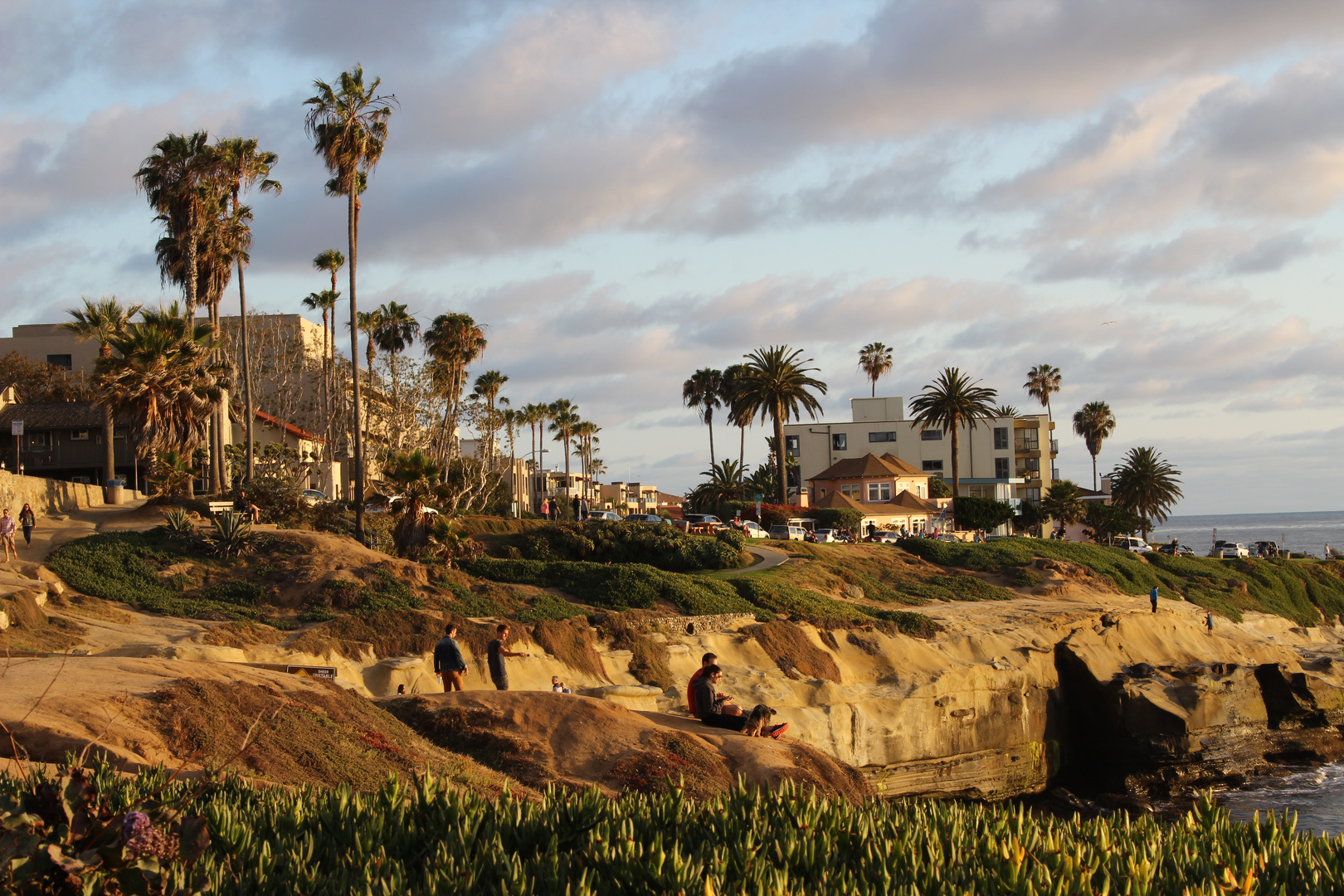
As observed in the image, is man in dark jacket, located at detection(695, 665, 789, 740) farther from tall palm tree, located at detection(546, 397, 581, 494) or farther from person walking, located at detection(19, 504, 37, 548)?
tall palm tree, located at detection(546, 397, 581, 494)

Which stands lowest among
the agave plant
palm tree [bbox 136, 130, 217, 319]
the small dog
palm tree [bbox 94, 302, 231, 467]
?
the small dog

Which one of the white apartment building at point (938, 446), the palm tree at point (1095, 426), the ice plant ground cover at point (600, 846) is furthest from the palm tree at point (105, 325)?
the palm tree at point (1095, 426)

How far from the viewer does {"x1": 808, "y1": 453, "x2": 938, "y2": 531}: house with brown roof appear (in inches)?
3086

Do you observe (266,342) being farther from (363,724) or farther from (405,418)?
(363,724)

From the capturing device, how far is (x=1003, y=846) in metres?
6.77

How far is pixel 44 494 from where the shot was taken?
36.9m

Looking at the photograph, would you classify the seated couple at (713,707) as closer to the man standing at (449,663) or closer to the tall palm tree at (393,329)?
the man standing at (449,663)

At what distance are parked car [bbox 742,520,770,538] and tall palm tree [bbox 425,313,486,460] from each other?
17.9 m

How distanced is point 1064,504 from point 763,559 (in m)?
41.6

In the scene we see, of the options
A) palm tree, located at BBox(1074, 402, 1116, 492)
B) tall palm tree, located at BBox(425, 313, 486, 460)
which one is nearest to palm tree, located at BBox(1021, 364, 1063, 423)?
palm tree, located at BBox(1074, 402, 1116, 492)

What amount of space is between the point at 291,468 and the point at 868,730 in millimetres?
34228

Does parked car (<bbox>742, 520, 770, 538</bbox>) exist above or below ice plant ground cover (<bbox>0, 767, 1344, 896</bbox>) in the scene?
below

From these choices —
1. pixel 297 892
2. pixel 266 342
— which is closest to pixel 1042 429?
→ pixel 266 342

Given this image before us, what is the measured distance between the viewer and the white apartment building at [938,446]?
94.8 m
